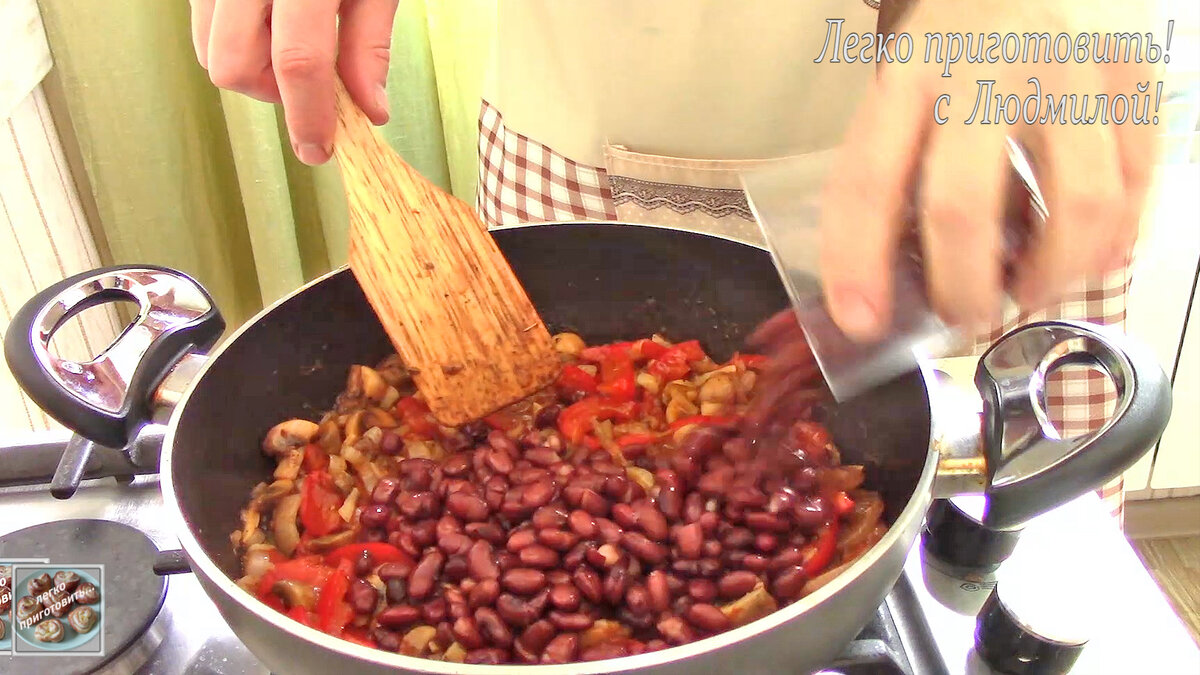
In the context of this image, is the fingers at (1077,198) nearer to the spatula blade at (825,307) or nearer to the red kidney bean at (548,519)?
the spatula blade at (825,307)

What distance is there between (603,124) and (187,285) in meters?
0.57

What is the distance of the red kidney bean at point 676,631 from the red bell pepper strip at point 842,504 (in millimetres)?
226

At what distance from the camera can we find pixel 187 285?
96 cm

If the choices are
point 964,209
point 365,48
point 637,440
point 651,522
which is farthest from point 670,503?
point 365,48

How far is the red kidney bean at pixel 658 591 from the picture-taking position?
851 mm

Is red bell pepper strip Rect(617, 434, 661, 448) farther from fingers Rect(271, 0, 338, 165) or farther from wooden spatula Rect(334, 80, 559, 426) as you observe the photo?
fingers Rect(271, 0, 338, 165)

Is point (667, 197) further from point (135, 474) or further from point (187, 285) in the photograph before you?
point (135, 474)

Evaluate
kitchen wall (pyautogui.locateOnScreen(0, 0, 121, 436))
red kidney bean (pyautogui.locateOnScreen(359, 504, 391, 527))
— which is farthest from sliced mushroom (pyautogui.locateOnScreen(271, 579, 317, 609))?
kitchen wall (pyautogui.locateOnScreen(0, 0, 121, 436))

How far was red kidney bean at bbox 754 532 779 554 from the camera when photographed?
2.97ft

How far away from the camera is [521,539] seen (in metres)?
0.92

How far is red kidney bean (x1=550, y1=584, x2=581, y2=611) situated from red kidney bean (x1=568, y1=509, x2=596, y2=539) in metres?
0.06

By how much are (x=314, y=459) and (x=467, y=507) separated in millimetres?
214

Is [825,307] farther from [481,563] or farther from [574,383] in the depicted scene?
[574,383]

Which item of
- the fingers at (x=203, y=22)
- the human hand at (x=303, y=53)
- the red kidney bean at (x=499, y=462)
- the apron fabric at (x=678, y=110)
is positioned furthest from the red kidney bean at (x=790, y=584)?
the fingers at (x=203, y=22)
